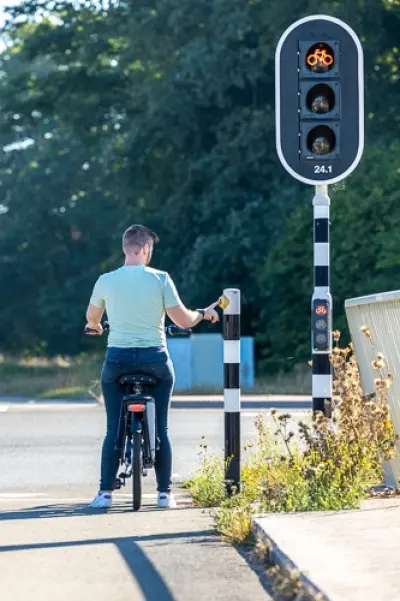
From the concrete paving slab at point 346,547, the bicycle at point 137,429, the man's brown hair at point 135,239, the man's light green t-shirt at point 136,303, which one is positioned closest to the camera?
the concrete paving slab at point 346,547

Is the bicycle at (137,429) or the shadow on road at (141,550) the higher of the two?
the bicycle at (137,429)

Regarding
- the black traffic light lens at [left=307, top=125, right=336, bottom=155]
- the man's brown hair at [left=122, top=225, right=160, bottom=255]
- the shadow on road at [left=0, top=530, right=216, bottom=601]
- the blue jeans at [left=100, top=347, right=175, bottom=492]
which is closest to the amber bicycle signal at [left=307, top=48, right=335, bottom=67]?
the black traffic light lens at [left=307, top=125, right=336, bottom=155]

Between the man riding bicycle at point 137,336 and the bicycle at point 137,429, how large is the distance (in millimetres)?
59

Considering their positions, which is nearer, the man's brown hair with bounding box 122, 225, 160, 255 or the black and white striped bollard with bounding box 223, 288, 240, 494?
the black and white striped bollard with bounding box 223, 288, 240, 494

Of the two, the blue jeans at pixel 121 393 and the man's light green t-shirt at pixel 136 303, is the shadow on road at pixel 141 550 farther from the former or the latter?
the man's light green t-shirt at pixel 136 303

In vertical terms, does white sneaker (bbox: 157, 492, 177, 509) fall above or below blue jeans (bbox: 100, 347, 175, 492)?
below

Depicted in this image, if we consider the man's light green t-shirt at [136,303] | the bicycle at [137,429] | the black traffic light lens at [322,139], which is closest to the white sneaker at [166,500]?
the bicycle at [137,429]

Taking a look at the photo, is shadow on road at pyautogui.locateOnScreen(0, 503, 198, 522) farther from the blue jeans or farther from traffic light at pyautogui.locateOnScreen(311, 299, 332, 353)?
traffic light at pyautogui.locateOnScreen(311, 299, 332, 353)

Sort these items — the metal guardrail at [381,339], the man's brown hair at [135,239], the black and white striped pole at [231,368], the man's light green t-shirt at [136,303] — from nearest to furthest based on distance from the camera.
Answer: the metal guardrail at [381,339]
the black and white striped pole at [231,368]
the man's light green t-shirt at [136,303]
the man's brown hair at [135,239]

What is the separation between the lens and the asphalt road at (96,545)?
734 centimetres

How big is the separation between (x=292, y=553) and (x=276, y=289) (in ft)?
103

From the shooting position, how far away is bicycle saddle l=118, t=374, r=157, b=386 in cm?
1051

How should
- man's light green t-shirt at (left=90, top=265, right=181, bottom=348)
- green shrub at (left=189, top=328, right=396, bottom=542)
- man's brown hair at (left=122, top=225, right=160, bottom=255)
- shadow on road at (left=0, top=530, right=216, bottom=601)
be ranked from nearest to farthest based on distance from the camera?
shadow on road at (left=0, top=530, right=216, bottom=601), green shrub at (left=189, top=328, right=396, bottom=542), man's light green t-shirt at (left=90, top=265, right=181, bottom=348), man's brown hair at (left=122, top=225, right=160, bottom=255)

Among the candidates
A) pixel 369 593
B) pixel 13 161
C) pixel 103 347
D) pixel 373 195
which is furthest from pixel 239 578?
pixel 13 161
